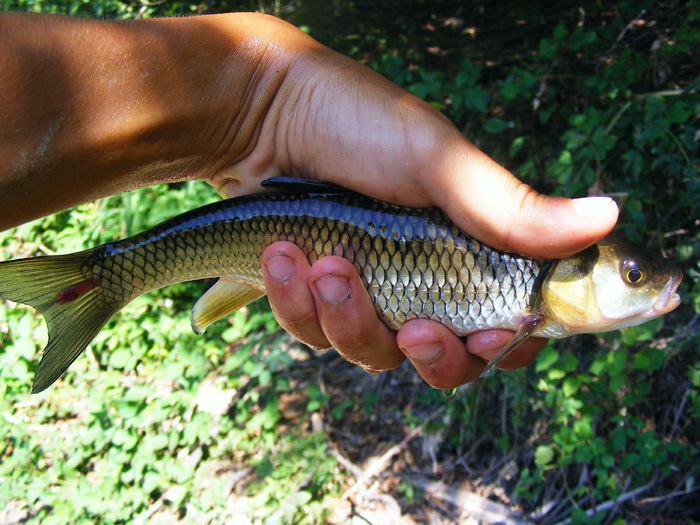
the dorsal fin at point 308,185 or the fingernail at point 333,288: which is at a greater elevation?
the dorsal fin at point 308,185

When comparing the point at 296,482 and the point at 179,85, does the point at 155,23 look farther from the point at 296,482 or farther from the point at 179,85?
the point at 296,482

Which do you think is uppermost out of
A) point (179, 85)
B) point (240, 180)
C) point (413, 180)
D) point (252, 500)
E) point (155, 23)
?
point (155, 23)

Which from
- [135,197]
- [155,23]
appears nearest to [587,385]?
[155,23]

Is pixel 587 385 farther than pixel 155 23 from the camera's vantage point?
Yes

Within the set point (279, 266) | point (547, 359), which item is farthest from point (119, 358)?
point (547, 359)

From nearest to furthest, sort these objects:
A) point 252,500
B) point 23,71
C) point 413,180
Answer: point 23,71 → point 413,180 → point 252,500

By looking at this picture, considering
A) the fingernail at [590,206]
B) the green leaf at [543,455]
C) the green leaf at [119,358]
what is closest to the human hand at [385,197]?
the fingernail at [590,206]

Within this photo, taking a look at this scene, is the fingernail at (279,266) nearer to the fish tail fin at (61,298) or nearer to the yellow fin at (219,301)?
the yellow fin at (219,301)
